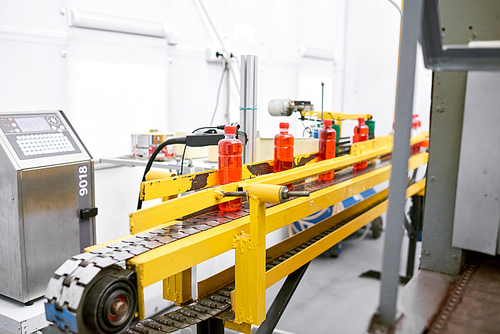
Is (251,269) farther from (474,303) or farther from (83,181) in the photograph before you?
(83,181)

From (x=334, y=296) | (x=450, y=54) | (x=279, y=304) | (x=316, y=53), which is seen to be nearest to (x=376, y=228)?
(x=334, y=296)

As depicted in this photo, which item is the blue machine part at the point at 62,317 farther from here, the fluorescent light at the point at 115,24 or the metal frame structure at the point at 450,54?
the fluorescent light at the point at 115,24

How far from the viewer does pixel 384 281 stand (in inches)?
23.2

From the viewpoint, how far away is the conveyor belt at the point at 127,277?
840 mm

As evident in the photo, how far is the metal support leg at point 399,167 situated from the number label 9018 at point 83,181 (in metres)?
1.46

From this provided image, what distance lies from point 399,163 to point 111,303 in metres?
0.66

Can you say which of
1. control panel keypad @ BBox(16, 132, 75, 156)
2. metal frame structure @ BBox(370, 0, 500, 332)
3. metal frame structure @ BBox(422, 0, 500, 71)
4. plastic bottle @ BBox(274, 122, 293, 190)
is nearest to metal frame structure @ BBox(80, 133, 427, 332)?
plastic bottle @ BBox(274, 122, 293, 190)

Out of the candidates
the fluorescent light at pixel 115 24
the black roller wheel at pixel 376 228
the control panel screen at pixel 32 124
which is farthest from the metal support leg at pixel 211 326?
the black roller wheel at pixel 376 228

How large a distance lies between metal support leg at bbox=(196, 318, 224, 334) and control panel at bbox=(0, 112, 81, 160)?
94cm

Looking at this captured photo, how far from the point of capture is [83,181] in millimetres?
1741

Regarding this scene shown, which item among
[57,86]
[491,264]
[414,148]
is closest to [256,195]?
[491,264]

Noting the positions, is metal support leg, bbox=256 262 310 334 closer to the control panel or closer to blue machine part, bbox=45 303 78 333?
blue machine part, bbox=45 303 78 333

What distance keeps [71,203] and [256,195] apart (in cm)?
97

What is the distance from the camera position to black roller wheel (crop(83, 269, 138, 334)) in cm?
84
